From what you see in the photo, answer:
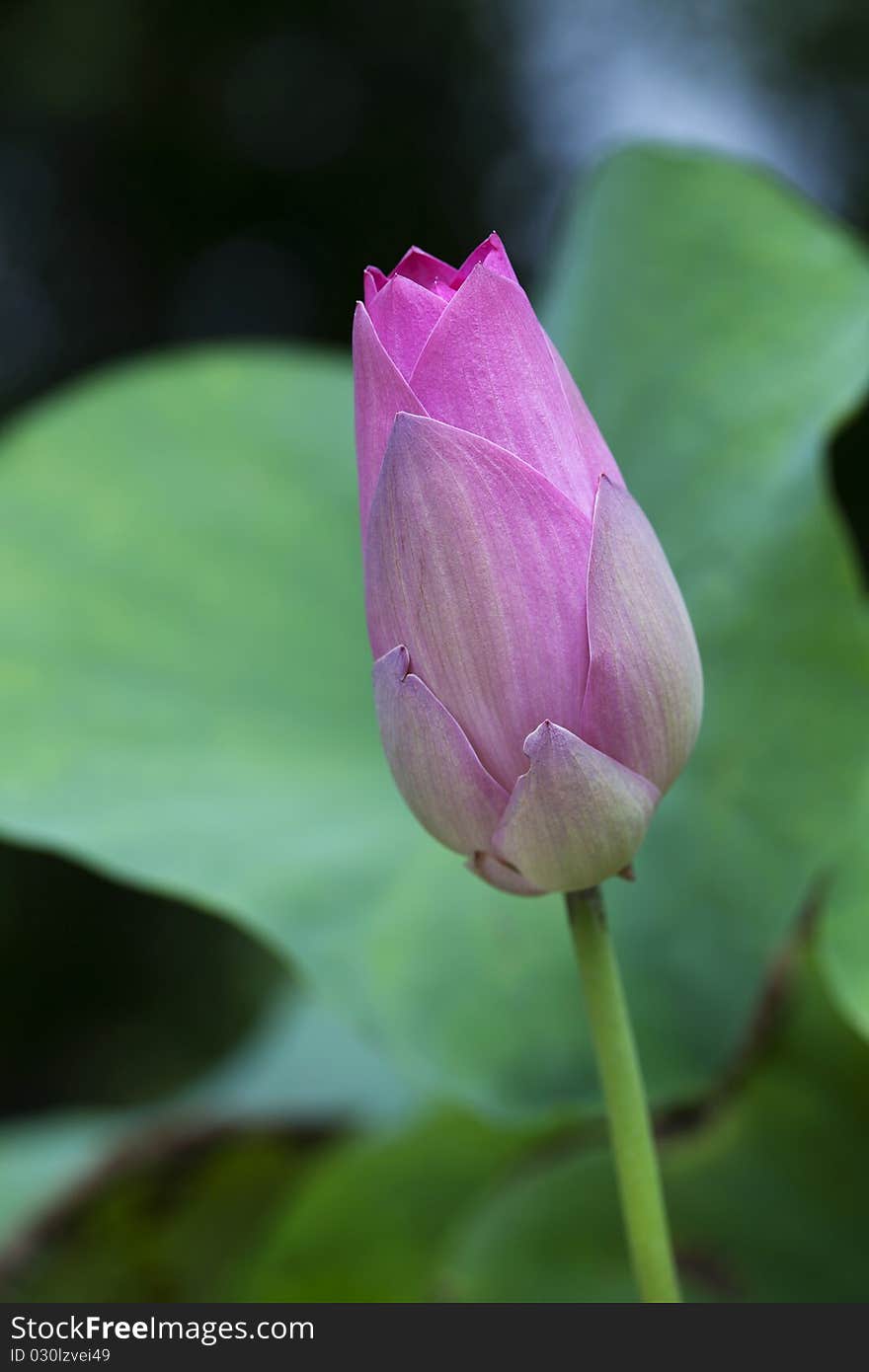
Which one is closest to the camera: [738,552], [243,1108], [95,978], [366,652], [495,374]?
[495,374]

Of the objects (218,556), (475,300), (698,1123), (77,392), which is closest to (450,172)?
(77,392)

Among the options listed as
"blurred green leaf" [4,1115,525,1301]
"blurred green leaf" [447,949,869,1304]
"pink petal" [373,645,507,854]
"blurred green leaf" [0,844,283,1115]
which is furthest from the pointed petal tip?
"blurred green leaf" [0,844,283,1115]

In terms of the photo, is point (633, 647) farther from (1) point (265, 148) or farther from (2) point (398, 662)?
(1) point (265, 148)

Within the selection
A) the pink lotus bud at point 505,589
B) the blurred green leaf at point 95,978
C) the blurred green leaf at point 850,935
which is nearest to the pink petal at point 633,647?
the pink lotus bud at point 505,589

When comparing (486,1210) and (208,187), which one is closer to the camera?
(486,1210)


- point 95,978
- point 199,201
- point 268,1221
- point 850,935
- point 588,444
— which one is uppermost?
point 199,201

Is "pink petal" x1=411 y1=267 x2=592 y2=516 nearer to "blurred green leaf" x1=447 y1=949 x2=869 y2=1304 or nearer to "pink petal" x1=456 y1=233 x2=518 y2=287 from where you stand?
"pink petal" x1=456 y1=233 x2=518 y2=287

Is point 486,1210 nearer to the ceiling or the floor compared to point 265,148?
nearer to the floor

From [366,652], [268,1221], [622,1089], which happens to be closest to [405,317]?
[622,1089]
